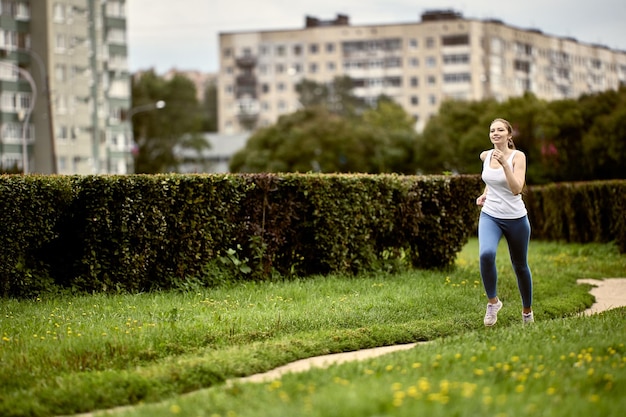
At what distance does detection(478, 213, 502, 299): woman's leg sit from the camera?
453 inches

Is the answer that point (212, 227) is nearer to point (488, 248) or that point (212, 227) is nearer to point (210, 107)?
point (488, 248)

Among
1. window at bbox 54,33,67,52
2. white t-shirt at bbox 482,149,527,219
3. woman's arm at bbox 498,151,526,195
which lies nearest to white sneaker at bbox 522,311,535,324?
white t-shirt at bbox 482,149,527,219

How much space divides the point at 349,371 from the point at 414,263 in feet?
33.8

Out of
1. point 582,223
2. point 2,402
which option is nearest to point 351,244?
point 2,402

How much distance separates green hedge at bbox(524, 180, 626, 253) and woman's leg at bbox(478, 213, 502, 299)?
1328cm

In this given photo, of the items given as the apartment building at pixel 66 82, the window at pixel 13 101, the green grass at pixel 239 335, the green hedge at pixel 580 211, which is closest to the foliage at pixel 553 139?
the apartment building at pixel 66 82

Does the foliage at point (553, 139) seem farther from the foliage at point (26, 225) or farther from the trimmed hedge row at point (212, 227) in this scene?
the foliage at point (26, 225)

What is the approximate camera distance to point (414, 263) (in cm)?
1853

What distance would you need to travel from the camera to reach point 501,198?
11.6 metres

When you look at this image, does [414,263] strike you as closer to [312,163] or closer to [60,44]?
[312,163]

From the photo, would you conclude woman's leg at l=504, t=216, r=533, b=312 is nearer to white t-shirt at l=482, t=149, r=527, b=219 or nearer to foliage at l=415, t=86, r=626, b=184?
white t-shirt at l=482, t=149, r=527, b=219

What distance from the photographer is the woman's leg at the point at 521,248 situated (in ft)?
38.1

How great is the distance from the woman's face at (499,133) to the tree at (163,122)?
321 ft

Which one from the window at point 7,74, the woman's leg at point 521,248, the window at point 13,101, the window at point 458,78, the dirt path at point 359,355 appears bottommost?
the dirt path at point 359,355
